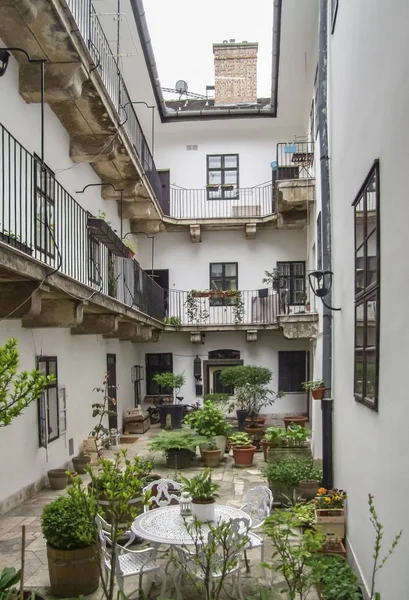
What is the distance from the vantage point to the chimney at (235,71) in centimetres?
1998

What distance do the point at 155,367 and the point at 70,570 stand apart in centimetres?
1413

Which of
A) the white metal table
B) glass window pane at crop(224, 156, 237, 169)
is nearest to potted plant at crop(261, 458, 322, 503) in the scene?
the white metal table

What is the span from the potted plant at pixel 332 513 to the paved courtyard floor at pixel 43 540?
802mm

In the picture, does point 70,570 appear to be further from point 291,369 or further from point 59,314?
point 291,369

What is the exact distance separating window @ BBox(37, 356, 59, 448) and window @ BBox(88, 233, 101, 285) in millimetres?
1761

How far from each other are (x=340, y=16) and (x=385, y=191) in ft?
13.9

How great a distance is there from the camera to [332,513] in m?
6.66

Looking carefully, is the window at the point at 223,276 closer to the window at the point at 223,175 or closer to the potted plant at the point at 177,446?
the window at the point at 223,175

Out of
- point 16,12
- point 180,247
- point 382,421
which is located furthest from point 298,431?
point 180,247

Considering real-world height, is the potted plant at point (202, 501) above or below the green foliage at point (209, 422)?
above

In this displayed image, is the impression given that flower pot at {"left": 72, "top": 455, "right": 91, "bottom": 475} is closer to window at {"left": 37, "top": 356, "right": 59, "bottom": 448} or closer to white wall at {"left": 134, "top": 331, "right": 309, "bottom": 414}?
window at {"left": 37, "top": 356, "right": 59, "bottom": 448}

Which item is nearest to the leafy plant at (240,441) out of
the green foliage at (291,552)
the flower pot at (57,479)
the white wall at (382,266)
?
the flower pot at (57,479)

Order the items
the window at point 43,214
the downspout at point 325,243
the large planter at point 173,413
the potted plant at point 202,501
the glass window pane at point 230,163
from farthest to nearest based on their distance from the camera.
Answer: the glass window pane at point 230,163, the large planter at point 173,413, the downspout at point 325,243, the window at point 43,214, the potted plant at point 202,501

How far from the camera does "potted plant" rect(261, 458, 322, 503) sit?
27.7ft
